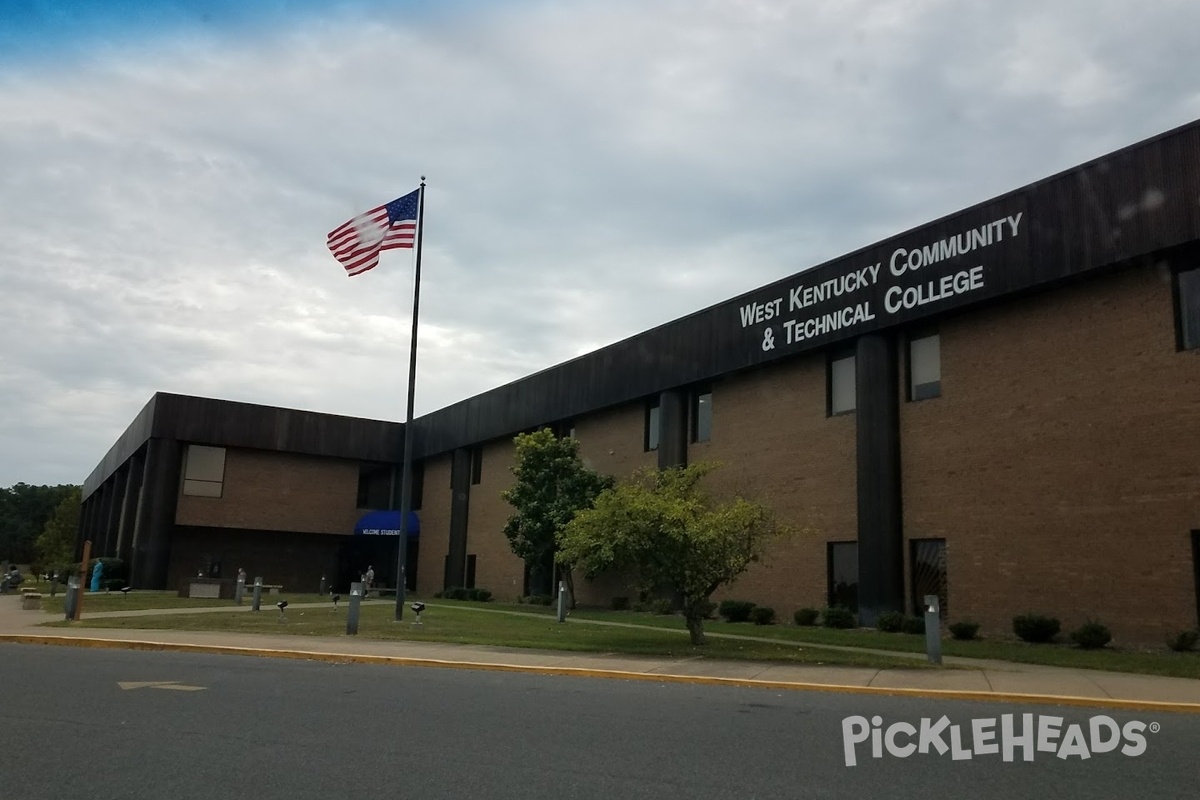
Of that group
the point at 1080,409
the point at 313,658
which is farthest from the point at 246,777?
the point at 1080,409

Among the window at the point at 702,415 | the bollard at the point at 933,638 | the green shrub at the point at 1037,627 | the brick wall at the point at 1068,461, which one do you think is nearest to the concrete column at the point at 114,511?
the window at the point at 702,415

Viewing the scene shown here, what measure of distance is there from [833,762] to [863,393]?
1712 cm

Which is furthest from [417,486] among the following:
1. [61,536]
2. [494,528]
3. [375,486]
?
[61,536]

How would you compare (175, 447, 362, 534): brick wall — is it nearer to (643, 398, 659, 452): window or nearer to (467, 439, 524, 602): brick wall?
(467, 439, 524, 602): brick wall

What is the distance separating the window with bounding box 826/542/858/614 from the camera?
2444 cm

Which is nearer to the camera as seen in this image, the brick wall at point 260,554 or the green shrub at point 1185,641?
the green shrub at point 1185,641

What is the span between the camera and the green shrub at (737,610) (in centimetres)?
2673

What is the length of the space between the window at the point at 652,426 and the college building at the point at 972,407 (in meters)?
0.07

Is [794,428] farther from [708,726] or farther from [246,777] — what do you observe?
[246,777]

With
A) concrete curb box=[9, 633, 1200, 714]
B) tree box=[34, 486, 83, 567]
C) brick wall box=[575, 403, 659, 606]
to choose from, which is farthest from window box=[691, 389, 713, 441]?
tree box=[34, 486, 83, 567]

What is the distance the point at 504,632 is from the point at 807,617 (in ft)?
25.8

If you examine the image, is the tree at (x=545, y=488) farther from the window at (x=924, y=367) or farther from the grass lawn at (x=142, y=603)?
the window at (x=924, y=367)

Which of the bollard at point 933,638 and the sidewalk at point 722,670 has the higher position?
the bollard at point 933,638

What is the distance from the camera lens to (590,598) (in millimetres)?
35875
